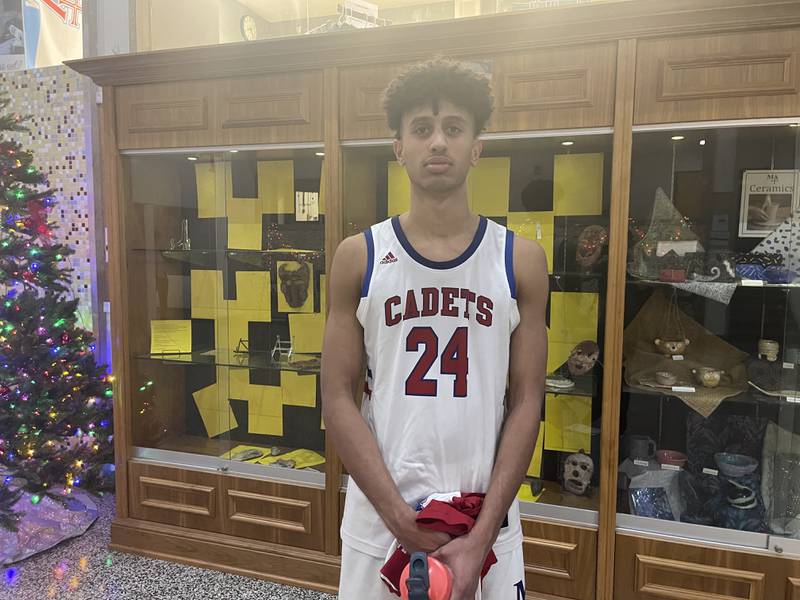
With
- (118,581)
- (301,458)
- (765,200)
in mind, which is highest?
(765,200)

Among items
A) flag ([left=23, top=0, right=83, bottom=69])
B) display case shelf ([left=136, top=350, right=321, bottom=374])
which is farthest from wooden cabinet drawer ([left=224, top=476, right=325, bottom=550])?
flag ([left=23, top=0, right=83, bottom=69])

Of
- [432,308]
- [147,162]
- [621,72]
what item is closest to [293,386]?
[147,162]

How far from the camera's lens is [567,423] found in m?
2.34

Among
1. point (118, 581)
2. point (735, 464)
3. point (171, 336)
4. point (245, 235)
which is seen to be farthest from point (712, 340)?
point (118, 581)

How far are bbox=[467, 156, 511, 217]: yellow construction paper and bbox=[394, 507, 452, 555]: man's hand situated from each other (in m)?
1.53

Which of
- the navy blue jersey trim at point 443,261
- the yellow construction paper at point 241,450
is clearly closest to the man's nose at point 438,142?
the navy blue jersey trim at point 443,261

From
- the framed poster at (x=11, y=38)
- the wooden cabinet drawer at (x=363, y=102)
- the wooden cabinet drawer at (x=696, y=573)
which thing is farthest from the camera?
the framed poster at (x=11, y=38)

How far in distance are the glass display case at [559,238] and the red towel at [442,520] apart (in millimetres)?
1149

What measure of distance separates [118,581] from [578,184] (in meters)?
2.55

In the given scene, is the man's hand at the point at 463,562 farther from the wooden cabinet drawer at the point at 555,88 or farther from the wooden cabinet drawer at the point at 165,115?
the wooden cabinet drawer at the point at 165,115

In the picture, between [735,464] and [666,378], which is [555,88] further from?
[735,464]

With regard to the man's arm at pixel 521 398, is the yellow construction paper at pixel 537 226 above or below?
above

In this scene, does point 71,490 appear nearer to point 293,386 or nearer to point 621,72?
point 293,386

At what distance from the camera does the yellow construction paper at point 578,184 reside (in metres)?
2.17
